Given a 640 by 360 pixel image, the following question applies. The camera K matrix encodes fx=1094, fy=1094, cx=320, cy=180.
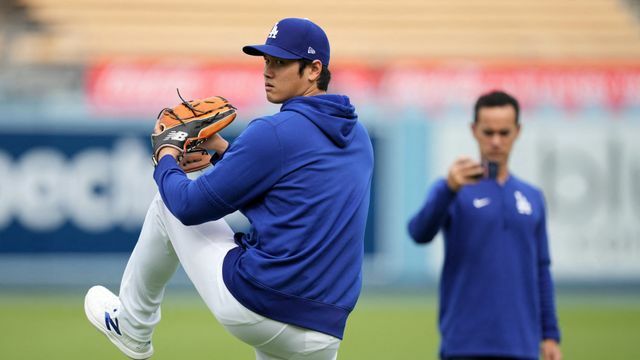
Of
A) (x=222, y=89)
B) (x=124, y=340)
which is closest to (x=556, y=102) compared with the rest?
(x=222, y=89)

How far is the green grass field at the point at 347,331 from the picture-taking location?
9414 millimetres

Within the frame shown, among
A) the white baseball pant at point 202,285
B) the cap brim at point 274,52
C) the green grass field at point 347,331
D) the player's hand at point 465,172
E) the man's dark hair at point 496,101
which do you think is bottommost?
the green grass field at point 347,331

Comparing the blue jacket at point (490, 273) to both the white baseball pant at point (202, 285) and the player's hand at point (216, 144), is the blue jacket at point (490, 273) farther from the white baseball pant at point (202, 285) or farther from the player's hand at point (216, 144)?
the player's hand at point (216, 144)

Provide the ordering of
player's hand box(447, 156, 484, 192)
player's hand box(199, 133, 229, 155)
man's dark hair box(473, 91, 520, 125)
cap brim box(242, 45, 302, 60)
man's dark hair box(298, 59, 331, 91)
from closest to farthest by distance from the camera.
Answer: cap brim box(242, 45, 302, 60), man's dark hair box(298, 59, 331, 91), player's hand box(447, 156, 484, 192), player's hand box(199, 133, 229, 155), man's dark hair box(473, 91, 520, 125)

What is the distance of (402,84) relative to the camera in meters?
13.9

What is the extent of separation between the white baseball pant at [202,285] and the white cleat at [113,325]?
8 cm

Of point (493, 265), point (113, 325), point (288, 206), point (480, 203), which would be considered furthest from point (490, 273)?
point (113, 325)

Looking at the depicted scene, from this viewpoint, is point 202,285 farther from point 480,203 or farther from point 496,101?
point 496,101

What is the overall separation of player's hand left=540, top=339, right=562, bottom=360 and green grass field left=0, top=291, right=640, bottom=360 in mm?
3763

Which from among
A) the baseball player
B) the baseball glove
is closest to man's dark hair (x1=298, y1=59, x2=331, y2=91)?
the baseball player

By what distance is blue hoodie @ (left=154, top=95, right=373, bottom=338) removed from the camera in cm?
449

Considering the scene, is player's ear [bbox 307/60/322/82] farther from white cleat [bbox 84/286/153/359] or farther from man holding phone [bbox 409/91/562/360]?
white cleat [bbox 84/286/153/359]

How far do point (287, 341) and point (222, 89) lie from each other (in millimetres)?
9374

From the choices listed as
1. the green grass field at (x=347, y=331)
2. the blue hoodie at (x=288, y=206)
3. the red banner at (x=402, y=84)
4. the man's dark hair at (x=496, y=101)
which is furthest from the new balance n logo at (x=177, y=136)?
the red banner at (x=402, y=84)
